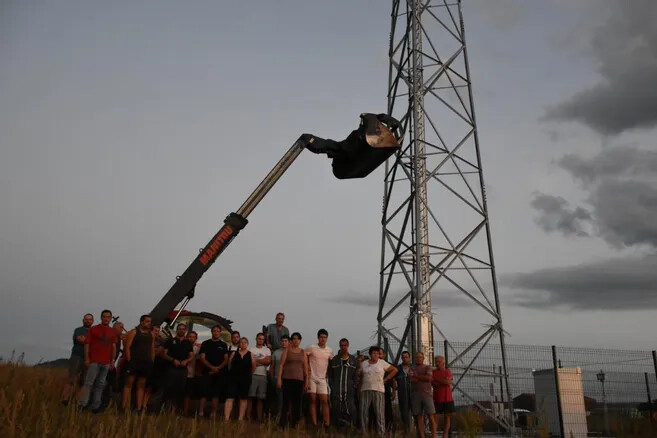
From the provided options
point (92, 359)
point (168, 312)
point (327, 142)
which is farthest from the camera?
point (327, 142)

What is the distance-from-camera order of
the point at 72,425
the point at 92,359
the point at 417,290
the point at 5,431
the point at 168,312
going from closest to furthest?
1. the point at 5,431
2. the point at 72,425
3. the point at 92,359
4. the point at 168,312
5. the point at 417,290

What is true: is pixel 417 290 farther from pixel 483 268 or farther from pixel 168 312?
pixel 168 312

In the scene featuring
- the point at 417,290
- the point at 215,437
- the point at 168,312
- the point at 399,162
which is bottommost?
the point at 215,437

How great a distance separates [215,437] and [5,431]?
6.76 feet

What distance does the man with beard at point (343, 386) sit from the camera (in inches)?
396

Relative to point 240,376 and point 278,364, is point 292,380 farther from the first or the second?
point 240,376

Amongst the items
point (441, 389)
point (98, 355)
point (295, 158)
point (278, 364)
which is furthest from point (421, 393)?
point (295, 158)

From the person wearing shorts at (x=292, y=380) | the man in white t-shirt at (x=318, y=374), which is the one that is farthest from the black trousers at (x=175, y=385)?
the man in white t-shirt at (x=318, y=374)

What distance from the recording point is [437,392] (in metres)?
9.95

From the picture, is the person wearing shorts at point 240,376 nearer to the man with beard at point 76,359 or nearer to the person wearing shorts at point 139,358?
the person wearing shorts at point 139,358

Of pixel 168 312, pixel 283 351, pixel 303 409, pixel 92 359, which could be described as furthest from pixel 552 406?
pixel 92 359

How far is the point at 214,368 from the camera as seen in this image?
9344 millimetres

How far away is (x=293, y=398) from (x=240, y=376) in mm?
930

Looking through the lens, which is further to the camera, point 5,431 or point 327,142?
point 327,142
